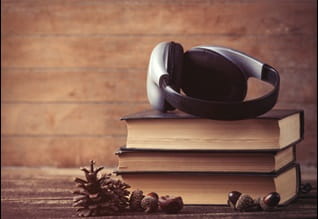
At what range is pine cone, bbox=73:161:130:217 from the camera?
93cm

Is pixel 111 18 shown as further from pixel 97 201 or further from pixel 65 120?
pixel 97 201

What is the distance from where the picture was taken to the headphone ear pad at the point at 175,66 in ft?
3.48

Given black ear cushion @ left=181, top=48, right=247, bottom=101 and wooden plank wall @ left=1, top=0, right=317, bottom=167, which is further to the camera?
wooden plank wall @ left=1, top=0, right=317, bottom=167

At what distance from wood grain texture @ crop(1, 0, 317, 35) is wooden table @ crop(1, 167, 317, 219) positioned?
1.50 feet

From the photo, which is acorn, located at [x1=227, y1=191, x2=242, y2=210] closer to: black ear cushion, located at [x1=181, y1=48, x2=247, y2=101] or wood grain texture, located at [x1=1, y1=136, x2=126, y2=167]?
black ear cushion, located at [x1=181, y1=48, x2=247, y2=101]

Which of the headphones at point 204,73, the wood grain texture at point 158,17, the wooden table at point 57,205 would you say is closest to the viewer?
the wooden table at point 57,205

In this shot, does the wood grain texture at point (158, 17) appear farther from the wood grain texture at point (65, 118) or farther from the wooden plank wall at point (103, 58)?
the wood grain texture at point (65, 118)

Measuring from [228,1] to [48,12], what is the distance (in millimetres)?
429

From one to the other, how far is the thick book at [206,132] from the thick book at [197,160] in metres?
0.01

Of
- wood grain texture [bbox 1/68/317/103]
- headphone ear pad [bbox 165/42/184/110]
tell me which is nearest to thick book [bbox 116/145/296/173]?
headphone ear pad [bbox 165/42/184/110]

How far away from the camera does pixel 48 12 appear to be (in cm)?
174

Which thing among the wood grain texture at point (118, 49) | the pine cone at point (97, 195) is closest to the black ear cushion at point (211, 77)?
the pine cone at point (97, 195)

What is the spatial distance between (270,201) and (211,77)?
229 millimetres

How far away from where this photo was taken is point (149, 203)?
0.94 metres
